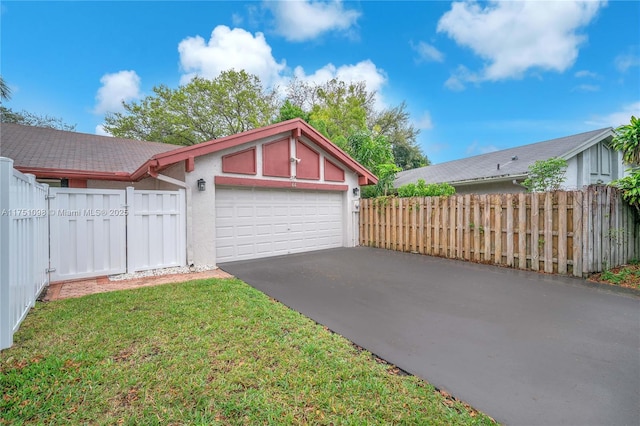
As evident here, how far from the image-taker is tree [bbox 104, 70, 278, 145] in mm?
20891

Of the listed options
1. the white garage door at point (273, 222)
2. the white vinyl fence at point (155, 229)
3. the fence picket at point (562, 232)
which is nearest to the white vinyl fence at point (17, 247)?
the white vinyl fence at point (155, 229)

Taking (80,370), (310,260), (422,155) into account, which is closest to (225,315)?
(80,370)

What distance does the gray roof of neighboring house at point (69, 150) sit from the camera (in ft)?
30.2

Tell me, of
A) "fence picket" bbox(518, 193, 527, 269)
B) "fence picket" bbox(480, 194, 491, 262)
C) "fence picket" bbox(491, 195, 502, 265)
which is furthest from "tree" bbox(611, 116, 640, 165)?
"fence picket" bbox(480, 194, 491, 262)

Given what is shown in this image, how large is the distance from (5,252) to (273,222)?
255 inches

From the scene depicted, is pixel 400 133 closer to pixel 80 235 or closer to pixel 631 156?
pixel 631 156

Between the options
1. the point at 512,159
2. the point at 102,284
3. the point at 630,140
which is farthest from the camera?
the point at 512,159

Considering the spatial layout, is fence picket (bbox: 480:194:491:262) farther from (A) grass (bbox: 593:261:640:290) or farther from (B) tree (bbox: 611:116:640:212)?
(B) tree (bbox: 611:116:640:212)

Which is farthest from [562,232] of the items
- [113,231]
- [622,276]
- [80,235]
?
[80,235]

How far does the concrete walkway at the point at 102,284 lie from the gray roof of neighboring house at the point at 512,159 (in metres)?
12.3

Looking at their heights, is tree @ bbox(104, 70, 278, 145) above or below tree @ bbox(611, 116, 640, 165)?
above

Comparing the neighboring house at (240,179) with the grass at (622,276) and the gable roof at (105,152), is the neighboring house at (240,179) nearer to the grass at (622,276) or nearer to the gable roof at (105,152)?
the gable roof at (105,152)

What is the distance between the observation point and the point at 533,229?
6.73 metres

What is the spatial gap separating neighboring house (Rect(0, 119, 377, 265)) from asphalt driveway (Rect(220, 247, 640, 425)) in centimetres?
200
